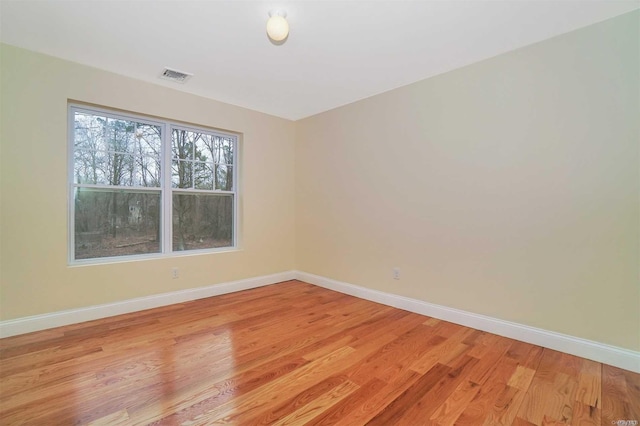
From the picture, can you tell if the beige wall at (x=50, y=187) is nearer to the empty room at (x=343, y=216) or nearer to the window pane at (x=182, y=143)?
the empty room at (x=343, y=216)

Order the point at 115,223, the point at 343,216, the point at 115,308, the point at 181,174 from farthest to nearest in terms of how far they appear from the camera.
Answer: the point at 343,216 → the point at 181,174 → the point at 115,223 → the point at 115,308

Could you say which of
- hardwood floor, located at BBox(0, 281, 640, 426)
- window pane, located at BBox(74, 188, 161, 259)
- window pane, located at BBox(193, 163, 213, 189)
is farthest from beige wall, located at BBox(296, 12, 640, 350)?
window pane, located at BBox(74, 188, 161, 259)

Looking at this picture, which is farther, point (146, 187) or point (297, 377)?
point (146, 187)

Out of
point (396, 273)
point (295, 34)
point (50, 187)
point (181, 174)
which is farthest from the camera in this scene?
point (181, 174)

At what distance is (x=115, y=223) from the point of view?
10.3 ft

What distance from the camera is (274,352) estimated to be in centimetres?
226

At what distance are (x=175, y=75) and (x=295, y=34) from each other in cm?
151

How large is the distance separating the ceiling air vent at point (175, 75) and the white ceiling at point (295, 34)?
76 mm

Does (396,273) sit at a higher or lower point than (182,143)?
lower

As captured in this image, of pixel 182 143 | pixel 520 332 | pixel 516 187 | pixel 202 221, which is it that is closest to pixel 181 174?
pixel 182 143

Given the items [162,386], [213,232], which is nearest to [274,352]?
[162,386]

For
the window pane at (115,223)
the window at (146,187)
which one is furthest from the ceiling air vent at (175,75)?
the window pane at (115,223)

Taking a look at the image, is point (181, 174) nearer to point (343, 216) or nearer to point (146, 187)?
point (146, 187)

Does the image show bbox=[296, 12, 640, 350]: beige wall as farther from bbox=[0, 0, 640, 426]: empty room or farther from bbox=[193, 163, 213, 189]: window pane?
bbox=[193, 163, 213, 189]: window pane
